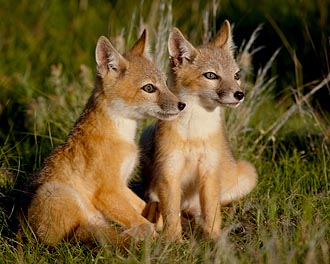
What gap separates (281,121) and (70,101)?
7.73 feet

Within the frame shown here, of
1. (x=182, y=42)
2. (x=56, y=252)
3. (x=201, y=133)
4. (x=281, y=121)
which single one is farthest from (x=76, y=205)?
(x=281, y=121)

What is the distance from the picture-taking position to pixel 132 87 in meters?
5.72

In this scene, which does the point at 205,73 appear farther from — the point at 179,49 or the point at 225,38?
the point at 225,38

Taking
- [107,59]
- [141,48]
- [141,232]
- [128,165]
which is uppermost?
[141,48]

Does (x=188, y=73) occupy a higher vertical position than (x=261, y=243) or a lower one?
higher

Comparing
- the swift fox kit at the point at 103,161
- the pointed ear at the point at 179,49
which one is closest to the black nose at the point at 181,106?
the swift fox kit at the point at 103,161

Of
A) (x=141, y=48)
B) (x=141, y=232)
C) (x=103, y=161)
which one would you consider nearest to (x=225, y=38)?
(x=141, y=48)

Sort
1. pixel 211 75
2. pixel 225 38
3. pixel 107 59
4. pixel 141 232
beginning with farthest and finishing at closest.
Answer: pixel 225 38 < pixel 211 75 < pixel 107 59 < pixel 141 232

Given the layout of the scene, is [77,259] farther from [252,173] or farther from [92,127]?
[252,173]

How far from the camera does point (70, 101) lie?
8.29m

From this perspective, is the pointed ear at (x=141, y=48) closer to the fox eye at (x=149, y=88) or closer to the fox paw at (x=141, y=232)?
the fox eye at (x=149, y=88)

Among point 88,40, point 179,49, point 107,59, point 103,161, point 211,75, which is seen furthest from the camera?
point 88,40

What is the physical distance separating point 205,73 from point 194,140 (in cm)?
56

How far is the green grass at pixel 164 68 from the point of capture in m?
4.93
